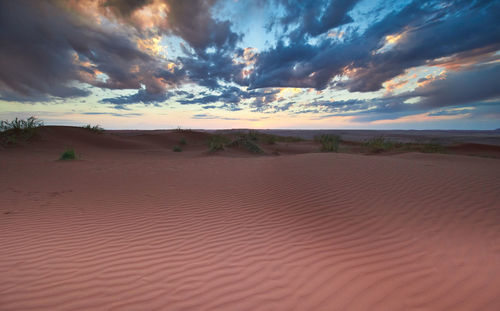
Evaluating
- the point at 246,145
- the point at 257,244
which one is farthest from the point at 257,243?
the point at 246,145

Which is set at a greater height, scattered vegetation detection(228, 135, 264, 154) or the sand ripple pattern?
scattered vegetation detection(228, 135, 264, 154)

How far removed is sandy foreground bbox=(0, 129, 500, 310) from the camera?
207cm

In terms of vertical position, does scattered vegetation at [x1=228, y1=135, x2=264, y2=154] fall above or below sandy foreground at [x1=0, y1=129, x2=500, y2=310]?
above

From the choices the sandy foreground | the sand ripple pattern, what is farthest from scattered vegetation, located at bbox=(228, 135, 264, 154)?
the sand ripple pattern

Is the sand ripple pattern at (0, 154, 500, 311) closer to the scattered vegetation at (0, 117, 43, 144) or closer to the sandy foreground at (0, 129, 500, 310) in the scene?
the sandy foreground at (0, 129, 500, 310)

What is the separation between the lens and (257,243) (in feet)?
10.1

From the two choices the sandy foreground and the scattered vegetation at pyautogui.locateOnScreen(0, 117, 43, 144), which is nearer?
the sandy foreground

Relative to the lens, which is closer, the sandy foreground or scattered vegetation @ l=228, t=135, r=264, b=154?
the sandy foreground

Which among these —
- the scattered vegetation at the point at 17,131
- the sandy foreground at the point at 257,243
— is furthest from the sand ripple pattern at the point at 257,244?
the scattered vegetation at the point at 17,131

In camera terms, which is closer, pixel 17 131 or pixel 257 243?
pixel 257 243

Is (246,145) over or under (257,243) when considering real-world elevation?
Result: over

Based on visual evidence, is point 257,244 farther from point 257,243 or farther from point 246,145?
point 246,145

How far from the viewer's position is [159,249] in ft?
9.58

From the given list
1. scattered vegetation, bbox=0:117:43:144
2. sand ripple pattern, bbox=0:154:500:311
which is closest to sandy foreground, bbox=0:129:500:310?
sand ripple pattern, bbox=0:154:500:311
